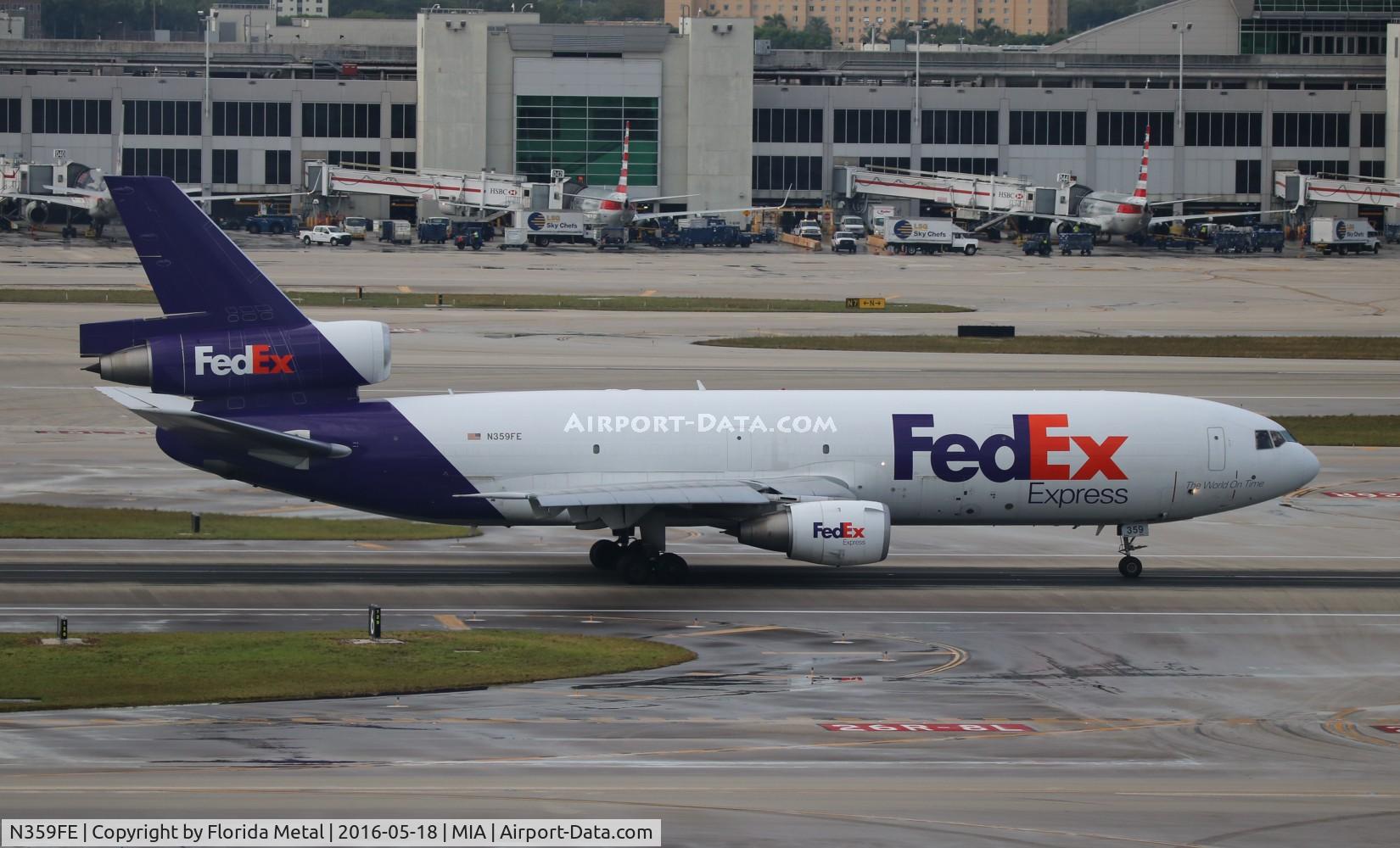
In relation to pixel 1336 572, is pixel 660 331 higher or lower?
higher

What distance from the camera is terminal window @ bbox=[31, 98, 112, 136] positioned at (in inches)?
7382

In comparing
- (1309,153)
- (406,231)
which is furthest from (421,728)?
(1309,153)

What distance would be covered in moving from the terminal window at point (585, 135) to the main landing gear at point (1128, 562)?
138495 mm

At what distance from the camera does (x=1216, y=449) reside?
4828 centimetres

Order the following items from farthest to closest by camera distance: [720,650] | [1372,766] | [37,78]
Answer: [37,78] → [720,650] → [1372,766]

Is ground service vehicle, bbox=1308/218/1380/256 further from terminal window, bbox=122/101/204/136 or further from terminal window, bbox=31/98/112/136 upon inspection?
terminal window, bbox=31/98/112/136

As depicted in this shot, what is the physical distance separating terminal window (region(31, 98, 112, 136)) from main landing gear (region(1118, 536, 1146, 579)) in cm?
16106

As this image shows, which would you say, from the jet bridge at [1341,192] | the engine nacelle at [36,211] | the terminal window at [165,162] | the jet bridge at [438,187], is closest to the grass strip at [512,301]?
the jet bridge at [438,187]

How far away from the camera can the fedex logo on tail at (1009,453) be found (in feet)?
154

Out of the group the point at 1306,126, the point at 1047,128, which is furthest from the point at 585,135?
the point at 1306,126

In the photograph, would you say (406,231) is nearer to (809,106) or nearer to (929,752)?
(809,106)

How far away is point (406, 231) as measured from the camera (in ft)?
573

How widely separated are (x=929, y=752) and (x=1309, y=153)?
590ft

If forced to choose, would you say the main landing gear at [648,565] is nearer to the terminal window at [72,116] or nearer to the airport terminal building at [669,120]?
the airport terminal building at [669,120]
